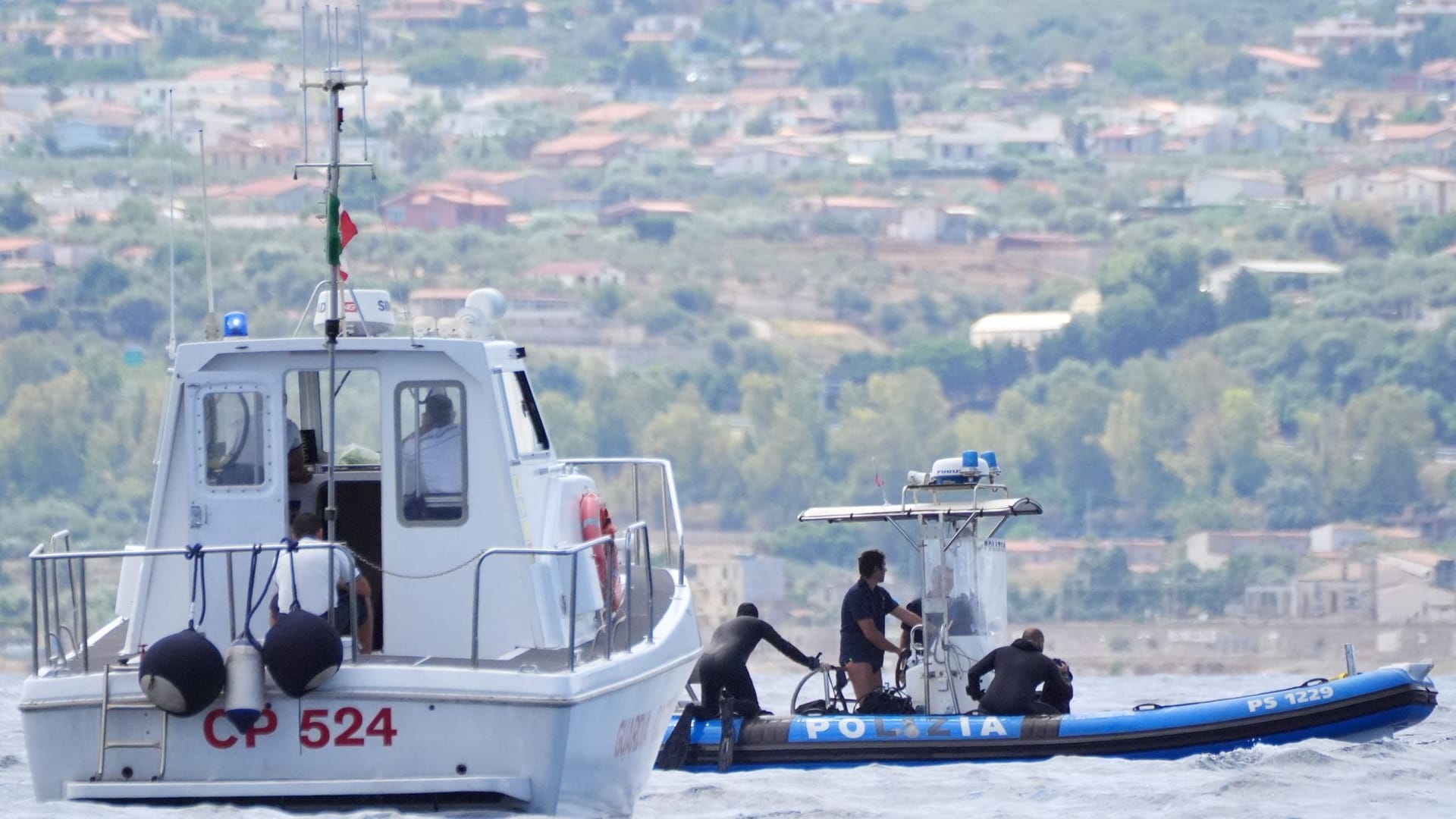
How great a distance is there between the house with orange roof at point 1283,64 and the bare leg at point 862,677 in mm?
155587

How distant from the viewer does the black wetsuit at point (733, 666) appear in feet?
49.9

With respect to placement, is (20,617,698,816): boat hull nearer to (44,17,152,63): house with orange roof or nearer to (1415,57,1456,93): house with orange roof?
(44,17,152,63): house with orange roof

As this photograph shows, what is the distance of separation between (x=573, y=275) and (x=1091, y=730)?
10646 cm

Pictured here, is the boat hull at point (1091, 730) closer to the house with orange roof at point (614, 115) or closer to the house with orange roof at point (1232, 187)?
the house with orange roof at point (1232, 187)

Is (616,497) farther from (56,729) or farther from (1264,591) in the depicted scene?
(56,729)

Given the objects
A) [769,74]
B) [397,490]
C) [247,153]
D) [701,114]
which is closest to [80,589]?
[397,490]

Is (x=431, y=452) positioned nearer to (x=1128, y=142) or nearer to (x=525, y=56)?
(x=1128, y=142)

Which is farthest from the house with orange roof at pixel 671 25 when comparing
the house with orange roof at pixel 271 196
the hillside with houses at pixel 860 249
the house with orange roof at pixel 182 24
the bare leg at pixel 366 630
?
the bare leg at pixel 366 630

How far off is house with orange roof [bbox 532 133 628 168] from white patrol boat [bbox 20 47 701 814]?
133m

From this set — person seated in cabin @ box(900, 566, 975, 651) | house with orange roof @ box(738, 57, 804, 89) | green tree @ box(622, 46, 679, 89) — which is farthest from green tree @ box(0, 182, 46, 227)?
person seated in cabin @ box(900, 566, 975, 651)

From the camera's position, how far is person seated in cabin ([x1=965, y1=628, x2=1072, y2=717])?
1480 cm

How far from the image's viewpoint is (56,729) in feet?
35.0

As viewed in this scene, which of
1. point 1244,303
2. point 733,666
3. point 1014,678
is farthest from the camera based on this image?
point 1244,303

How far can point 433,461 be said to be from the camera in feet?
37.9
